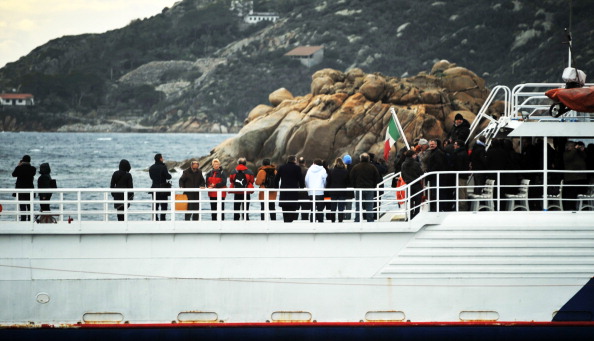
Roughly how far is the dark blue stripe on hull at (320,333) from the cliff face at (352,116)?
146ft

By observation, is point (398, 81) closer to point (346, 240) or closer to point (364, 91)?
point (364, 91)

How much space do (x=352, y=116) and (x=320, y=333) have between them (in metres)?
48.5

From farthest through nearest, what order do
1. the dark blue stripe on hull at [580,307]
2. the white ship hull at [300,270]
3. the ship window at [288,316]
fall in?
the dark blue stripe on hull at [580,307]
the ship window at [288,316]
the white ship hull at [300,270]

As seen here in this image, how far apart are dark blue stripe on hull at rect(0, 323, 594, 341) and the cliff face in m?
44.6

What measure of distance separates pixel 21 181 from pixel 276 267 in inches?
234

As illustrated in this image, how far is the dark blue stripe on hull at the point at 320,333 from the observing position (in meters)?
16.0

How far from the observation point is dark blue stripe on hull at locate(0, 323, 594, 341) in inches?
631

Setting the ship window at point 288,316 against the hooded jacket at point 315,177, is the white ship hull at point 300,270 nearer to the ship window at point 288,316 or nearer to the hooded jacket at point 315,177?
the ship window at point 288,316

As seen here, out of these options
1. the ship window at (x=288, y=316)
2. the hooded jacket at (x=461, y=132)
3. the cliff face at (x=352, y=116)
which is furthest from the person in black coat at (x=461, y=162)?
the cliff face at (x=352, y=116)

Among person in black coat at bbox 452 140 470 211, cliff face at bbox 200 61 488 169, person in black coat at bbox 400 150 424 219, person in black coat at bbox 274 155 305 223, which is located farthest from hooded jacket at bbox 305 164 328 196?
cliff face at bbox 200 61 488 169

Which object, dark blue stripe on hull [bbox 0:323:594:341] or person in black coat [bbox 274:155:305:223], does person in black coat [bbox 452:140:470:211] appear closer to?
dark blue stripe on hull [bbox 0:323:594:341]

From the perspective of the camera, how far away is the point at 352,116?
210 feet

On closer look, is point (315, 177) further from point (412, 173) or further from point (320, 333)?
point (320, 333)

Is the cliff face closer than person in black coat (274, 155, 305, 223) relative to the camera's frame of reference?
No
